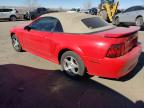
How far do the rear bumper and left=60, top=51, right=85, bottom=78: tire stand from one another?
0.22 meters

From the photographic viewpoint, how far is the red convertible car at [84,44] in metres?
4.26

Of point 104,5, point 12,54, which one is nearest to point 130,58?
point 12,54

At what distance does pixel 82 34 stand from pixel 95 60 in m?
0.73

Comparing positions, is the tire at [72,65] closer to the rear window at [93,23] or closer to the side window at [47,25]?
the side window at [47,25]

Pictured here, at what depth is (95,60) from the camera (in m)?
4.38

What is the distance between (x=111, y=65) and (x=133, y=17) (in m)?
10.8

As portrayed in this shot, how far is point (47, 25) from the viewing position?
5684 mm

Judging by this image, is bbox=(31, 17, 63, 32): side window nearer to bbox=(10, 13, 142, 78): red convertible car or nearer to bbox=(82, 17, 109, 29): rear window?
bbox=(10, 13, 142, 78): red convertible car

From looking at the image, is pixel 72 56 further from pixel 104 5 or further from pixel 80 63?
pixel 104 5

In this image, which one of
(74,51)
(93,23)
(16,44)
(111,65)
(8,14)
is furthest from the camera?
(8,14)

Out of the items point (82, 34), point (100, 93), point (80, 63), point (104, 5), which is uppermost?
point (104, 5)

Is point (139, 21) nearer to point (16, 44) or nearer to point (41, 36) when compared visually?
point (16, 44)

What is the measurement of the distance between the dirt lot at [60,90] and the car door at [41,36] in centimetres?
50

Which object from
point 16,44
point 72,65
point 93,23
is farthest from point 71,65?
point 16,44
